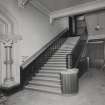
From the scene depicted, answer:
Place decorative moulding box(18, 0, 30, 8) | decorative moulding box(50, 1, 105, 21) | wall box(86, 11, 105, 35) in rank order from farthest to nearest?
wall box(86, 11, 105, 35), decorative moulding box(50, 1, 105, 21), decorative moulding box(18, 0, 30, 8)

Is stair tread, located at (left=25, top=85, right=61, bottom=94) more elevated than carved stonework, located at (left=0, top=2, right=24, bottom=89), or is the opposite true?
carved stonework, located at (left=0, top=2, right=24, bottom=89)

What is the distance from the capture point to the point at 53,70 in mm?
5594

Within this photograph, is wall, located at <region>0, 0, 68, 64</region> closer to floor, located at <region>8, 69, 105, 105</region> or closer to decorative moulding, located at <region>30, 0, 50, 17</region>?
decorative moulding, located at <region>30, 0, 50, 17</region>

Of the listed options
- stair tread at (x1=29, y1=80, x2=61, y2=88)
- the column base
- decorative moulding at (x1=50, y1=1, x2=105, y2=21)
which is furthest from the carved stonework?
decorative moulding at (x1=50, y1=1, x2=105, y2=21)

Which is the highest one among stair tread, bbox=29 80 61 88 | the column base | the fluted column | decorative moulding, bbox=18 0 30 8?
decorative moulding, bbox=18 0 30 8

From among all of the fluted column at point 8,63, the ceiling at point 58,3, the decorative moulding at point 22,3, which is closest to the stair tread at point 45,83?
the fluted column at point 8,63

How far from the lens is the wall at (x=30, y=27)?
4.72m

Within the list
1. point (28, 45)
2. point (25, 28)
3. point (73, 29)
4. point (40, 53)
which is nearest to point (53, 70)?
point (40, 53)

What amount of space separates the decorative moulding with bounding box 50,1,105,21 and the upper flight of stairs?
1.89 m

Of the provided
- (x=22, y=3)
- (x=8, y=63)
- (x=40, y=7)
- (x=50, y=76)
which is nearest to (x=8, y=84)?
(x=8, y=63)

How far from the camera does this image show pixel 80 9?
5598mm

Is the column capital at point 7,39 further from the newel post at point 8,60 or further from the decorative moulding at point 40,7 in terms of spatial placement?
the decorative moulding at point 40,7

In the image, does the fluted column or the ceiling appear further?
the ceiling

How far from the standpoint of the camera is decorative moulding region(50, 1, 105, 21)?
5098 millimetres
